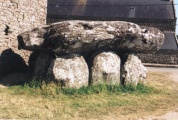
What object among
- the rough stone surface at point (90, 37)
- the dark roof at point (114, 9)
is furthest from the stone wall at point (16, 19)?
the dark roof at point (114, 9)

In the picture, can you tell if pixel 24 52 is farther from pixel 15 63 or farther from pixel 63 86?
pixel 63 86

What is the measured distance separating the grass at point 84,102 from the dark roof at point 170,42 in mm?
13324

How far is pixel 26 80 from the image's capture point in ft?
31.2

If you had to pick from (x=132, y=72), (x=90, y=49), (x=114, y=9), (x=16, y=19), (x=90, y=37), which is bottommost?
(x=132, y=72)

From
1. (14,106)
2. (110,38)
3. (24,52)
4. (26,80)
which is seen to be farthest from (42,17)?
(14,106)

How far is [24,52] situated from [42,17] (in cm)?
195

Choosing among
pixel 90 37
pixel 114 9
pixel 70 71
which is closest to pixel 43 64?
pixel 70 71

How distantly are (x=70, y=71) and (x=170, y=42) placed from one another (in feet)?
53.7

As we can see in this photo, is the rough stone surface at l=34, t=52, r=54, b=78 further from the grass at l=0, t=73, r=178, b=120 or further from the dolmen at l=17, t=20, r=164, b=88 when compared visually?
the grass at l=0, t=73, r=178, b=120

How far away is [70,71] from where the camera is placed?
27.7ft

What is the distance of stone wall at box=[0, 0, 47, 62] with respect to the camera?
984cm

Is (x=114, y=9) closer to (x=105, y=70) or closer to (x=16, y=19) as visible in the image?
(x=16, y=19)

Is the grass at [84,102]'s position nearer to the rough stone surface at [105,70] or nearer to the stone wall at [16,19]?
the rough stone surface at [105,70]

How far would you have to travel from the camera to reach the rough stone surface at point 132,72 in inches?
364
